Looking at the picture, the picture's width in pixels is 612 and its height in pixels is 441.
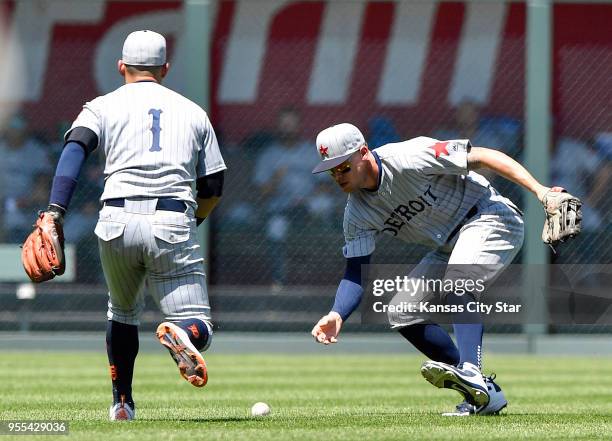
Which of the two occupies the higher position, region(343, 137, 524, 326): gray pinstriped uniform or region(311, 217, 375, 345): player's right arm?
region(343, 137, 524, 326): gray pinstriped uniform

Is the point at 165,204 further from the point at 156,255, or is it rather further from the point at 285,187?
the point at 285,187

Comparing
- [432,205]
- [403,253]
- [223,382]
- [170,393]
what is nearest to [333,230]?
[403,253]

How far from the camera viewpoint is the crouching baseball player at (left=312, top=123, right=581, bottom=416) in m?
6.70

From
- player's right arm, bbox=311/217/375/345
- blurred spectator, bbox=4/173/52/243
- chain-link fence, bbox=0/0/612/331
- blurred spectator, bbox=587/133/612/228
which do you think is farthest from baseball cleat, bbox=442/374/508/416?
blurred spectator, bbox=4/173/52/243

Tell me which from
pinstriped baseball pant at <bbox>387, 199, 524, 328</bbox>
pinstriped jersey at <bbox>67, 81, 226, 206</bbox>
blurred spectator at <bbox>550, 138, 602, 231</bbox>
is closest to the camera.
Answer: pinstriped jersey at <bbox>67, 81, 226, 206</bbox>

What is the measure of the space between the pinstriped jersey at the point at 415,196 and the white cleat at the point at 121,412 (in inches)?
53.6

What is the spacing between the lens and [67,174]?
6164 millimetres

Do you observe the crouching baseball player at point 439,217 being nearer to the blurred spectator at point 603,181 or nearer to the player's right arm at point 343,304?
the player's right arm at point 343,304

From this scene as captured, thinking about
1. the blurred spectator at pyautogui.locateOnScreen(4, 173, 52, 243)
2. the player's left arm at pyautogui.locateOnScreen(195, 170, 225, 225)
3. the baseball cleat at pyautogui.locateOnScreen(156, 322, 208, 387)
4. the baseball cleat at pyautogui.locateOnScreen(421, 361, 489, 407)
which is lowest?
the baseball cleat at pyautogui.locateOnScreen(421, 361, 489, 407)

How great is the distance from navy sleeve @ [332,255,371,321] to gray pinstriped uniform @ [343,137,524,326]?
52mm

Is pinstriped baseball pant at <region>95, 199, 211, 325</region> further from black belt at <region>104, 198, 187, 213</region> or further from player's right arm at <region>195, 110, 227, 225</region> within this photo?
player's right arm at <region>195, 110, 227, 225</region>

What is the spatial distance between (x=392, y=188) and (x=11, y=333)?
331 inches

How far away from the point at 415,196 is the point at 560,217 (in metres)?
0.97

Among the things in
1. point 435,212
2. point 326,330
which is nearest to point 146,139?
point 326,330
